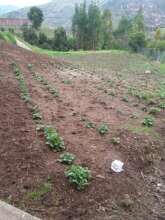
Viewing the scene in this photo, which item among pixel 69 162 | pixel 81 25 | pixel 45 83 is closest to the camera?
pixel 69 162

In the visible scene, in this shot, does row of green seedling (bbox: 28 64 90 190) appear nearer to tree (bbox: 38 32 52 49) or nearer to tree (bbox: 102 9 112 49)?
tree (bbox: 38 32 52 49)

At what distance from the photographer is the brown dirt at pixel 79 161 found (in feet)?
11.0

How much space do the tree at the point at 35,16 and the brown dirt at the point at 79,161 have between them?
33.8 metres

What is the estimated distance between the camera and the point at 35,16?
130 ft

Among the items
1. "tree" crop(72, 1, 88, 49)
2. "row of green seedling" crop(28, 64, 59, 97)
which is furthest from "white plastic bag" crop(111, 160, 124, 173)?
"tree" crop(72, 1, 88, 49)

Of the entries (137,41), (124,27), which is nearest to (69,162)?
(137,41)

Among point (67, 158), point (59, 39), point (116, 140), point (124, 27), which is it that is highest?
point (124, 27)

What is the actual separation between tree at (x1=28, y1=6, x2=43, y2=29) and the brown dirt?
33805 millimetres

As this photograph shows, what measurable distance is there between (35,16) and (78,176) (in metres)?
38.4

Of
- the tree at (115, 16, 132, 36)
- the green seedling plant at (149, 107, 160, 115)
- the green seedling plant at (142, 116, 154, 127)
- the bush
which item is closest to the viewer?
the green seedling plant at (142, 116, 154, 127)

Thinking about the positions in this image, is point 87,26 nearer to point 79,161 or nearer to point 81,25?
point 81,25

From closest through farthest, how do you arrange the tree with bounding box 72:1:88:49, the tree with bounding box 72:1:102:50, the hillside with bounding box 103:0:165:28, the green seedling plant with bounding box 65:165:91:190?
the green seedling plant with bounding box 65:165:91:190 → the tree with bounding box 72:1:102:50 → the tree with bounding box 72:1:88:49 → the hillside with bounding box 103:0:165:28

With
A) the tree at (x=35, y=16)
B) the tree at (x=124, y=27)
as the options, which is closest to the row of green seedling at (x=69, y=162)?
the tree at (x=35, y=16)

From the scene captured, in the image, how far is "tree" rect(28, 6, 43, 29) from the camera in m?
38.7
